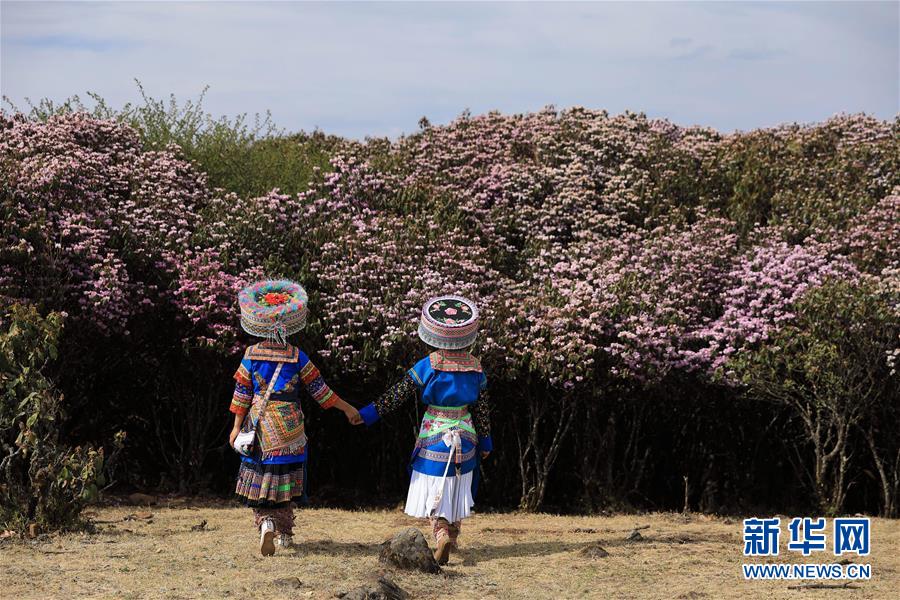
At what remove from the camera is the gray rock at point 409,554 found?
8.54m

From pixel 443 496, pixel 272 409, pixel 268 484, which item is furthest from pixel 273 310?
pixel 443 496

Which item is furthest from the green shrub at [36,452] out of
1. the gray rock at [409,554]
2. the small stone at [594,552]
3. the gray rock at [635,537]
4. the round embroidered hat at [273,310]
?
the gray rock at [635,537]

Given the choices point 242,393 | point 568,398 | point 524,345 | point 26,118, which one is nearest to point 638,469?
point 568,398

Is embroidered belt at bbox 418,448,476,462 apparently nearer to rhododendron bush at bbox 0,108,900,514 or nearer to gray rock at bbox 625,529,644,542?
gray rock at bbox 625,529,644,542

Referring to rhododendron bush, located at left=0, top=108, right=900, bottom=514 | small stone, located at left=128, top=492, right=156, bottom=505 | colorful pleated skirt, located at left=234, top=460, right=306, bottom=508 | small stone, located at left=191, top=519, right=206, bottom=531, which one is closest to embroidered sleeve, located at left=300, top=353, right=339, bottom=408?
colorful pleated skirt, located at left=234, top=460, right=306, bottom=508

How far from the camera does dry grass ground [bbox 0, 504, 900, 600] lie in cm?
816

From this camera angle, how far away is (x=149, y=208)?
1462cm

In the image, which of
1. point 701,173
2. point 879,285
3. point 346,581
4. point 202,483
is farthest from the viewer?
point 701,173

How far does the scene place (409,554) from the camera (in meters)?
8.55

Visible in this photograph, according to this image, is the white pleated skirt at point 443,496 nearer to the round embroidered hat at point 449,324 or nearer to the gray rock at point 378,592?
the round embroidered hat at point 449,324

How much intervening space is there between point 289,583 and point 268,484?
1.08 meters

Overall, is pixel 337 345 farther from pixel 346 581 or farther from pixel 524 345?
pixel 346 581

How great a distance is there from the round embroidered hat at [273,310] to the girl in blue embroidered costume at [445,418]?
0.91 m

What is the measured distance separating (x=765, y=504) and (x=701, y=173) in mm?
6719
